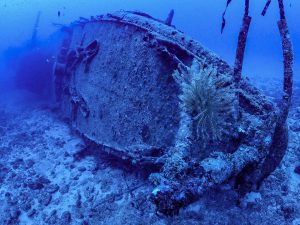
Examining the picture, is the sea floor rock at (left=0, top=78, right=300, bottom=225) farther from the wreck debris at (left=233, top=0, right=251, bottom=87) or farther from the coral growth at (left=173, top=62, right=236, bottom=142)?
the wreck debris at (left=233, top=0, right=251, bottom=87)

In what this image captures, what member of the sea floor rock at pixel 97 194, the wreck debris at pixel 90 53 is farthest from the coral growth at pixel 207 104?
the wreck debris at pixel 90 53

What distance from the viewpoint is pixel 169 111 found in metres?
4.66

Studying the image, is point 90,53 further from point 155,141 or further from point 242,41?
point 242,41

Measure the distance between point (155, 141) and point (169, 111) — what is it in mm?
565

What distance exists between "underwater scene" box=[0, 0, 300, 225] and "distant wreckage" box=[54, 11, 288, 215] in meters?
0.02

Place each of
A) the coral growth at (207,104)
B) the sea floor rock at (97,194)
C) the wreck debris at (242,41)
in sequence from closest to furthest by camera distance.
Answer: the coral growth at (207,104), the wreck debris at (242,41), the sea floor rock at (97,194)

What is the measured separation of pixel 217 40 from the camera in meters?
100

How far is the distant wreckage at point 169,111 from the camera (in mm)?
2619

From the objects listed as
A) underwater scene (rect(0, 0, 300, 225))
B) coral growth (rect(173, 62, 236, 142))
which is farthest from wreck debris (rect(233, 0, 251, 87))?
coral growth (rect(173, 62, 236, 142))

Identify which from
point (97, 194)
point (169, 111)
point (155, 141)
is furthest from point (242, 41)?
point (97, 194)

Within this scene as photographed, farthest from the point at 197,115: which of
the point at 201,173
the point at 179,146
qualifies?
the point at 201,173

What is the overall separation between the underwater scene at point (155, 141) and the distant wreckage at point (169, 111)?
0.05 ft

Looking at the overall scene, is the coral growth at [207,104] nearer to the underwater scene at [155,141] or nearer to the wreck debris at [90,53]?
the underwater scene at [155,141]

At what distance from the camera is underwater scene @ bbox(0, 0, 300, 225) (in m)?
3.07
